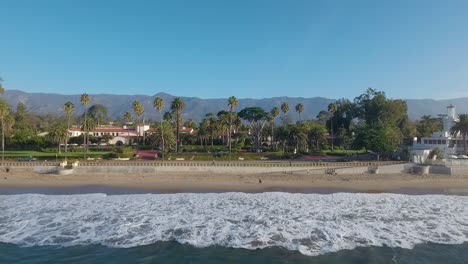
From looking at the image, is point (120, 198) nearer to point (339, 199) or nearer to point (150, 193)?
point (150, 193)

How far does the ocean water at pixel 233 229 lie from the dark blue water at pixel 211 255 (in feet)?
0.14

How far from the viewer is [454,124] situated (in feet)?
198

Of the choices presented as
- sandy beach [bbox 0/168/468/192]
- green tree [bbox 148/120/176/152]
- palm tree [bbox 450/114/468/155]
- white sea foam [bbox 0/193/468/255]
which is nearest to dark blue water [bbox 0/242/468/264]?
white sea foam [bbox 0/193/468/255]

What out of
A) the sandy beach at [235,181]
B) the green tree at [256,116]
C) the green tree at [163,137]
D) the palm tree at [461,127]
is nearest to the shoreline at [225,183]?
the sandy beach at [235,181]

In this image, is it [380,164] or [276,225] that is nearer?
[276,225]

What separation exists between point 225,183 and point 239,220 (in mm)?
16874

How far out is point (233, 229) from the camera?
65.9 feet

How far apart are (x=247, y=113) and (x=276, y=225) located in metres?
74.6

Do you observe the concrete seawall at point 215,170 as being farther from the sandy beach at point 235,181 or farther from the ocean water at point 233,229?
the ocean water at point 233,229

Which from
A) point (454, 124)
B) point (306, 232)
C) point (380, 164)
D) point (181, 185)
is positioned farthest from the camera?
point (454, 124)

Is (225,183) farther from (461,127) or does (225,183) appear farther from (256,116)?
(256,116)

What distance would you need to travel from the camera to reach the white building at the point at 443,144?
51.3 m

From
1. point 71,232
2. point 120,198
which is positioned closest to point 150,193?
point 120,198

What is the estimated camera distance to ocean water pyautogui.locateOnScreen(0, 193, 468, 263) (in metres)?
16.3
